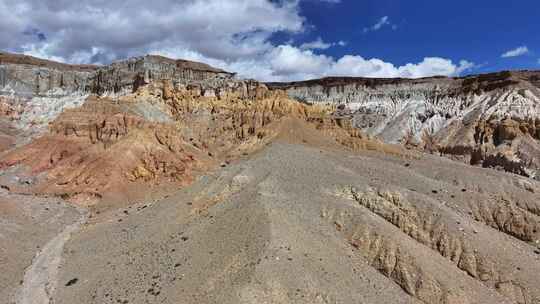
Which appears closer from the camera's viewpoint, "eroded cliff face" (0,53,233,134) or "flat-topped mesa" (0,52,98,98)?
"eroded cliff face" (0,53,233,134)

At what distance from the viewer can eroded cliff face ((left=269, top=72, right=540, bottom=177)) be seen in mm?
71881

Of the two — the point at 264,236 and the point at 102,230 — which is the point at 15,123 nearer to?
the point at 102,230

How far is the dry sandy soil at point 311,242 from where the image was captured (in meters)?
22.3

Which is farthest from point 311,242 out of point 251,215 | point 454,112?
point 454,112

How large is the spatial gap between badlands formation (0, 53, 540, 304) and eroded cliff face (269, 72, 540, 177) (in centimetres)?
455

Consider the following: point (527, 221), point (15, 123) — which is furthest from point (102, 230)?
point (15, 123)

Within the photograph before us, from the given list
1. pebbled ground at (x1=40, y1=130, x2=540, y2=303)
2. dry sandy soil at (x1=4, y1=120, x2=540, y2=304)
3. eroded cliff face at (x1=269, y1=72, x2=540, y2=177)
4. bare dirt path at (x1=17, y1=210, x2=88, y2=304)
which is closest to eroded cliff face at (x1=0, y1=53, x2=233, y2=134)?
eroded cliff face at (x1=269, y1=72, x2=540, y2=177)

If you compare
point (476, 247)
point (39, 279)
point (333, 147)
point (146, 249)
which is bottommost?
point (39, 279)

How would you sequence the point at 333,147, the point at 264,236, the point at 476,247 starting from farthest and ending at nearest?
the point at 333,147
the point at 476,247
the point at 264,236

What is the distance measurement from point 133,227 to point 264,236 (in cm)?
1368

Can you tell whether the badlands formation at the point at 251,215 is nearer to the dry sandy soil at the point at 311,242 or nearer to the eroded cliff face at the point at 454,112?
the dry sandy soil at the point at 311,242

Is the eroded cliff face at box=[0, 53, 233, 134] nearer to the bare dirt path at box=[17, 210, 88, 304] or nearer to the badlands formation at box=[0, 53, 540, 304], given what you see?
the badlands formation at box=[0, 53, 540, 304]

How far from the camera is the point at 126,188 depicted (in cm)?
4634

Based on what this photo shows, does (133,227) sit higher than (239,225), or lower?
lower
